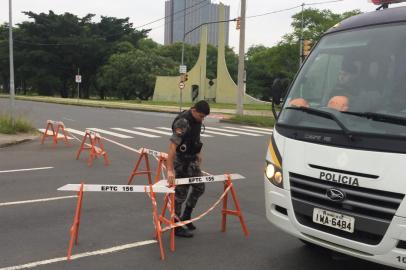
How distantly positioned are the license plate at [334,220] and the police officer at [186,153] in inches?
74.9

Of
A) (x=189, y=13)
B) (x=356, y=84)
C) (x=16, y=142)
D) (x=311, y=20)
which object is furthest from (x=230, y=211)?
(x=311, y=20)

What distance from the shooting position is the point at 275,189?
177 inches

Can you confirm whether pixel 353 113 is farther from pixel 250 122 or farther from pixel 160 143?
pixel 250 122

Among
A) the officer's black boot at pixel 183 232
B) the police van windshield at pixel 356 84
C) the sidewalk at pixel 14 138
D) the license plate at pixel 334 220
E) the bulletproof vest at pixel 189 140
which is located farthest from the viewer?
the sidewalk at pixel 14 138

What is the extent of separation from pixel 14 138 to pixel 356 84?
→ 1333 centimetres

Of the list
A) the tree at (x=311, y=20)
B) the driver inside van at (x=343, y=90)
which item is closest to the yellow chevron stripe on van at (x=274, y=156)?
the driver inside van at (x=343, y=90)

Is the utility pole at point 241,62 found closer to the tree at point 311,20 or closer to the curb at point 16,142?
the curb at point 16,142

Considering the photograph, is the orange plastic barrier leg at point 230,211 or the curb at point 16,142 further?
the curb at point 16,142

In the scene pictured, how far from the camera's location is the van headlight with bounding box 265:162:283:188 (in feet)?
14.6

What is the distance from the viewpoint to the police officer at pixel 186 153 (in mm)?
5520

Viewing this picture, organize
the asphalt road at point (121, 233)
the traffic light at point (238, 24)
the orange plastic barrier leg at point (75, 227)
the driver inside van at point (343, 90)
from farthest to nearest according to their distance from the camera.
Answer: the traffic light at point (238, 24), the orange plastic barrier leg at point (75, 227), the asphalt road at point (121, 233), the driver inside van at point (343, 90)

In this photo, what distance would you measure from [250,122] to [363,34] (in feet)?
64.6

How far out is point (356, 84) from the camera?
446cm

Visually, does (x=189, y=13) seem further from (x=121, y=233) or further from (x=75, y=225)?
(x=75, y=225)
